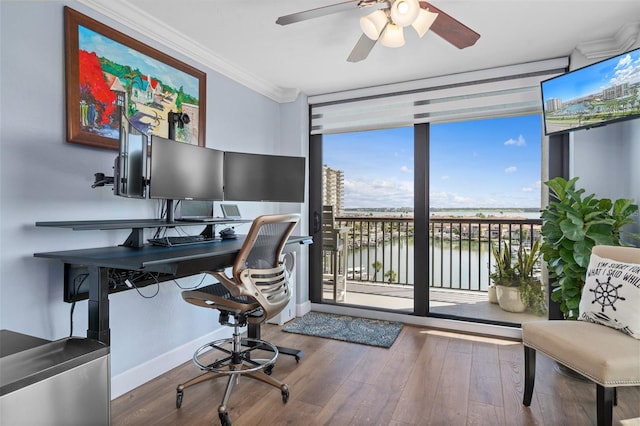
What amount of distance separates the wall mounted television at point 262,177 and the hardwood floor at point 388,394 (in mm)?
1332

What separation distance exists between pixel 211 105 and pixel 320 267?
79.6 inches

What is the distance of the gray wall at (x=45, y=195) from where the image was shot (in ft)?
5.39

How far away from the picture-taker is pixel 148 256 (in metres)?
1.67

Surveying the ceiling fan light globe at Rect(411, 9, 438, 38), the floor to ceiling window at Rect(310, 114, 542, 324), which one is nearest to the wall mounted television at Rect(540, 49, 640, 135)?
the floor to ceiling window at Rect(310, 114, 542, 324)

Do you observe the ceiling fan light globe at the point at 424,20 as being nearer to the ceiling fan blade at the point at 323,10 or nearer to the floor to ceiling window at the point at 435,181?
the ceiling fan blade at the point at 323,10

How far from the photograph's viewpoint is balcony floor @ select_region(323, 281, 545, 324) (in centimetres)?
333

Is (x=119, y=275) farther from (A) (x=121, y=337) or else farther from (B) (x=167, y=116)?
(B) (x=167, y=116)

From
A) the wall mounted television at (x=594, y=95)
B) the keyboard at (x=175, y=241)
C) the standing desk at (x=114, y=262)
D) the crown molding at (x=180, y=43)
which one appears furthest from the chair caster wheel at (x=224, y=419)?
the wall mounted television at (x=594, y=95)

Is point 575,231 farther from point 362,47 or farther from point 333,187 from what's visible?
point 333,187

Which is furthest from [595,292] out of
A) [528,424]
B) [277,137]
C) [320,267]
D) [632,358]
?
[277,137]

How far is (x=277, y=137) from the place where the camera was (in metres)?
3.78

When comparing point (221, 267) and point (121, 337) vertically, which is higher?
point (221, 267)

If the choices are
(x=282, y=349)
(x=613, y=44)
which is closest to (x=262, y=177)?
(x=282, y=349)

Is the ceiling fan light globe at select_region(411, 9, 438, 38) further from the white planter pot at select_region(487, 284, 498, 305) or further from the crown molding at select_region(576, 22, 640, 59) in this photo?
the white planter pot at select_region(487, 284, 498, 305)
